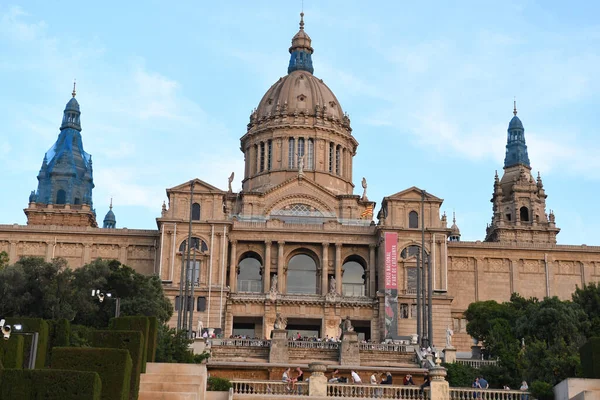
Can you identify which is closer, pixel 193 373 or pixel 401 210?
pixel 193 373

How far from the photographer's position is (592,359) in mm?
35906

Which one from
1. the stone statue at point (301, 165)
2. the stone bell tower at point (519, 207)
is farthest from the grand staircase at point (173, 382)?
the stone bell tower at point (519, 207)

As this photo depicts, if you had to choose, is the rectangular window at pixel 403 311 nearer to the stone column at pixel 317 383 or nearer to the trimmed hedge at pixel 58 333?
the stone column at pixel 317 383

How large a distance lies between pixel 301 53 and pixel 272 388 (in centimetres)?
6586

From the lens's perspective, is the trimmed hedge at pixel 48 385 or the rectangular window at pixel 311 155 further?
the rectangular window at pixel 311 155

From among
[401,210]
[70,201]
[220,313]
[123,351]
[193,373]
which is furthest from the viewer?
[70,201]

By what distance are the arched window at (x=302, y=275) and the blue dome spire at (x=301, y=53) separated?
25940mm

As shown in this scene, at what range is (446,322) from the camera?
7344 centimetres

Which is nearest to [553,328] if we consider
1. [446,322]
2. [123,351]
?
[446,322]

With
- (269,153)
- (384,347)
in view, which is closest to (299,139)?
(269,153)

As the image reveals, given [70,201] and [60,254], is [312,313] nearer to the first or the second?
[60,254]

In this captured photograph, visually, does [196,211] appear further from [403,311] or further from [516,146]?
[516,146]

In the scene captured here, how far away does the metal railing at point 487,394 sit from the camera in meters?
37.2

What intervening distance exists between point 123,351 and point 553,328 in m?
31.2
